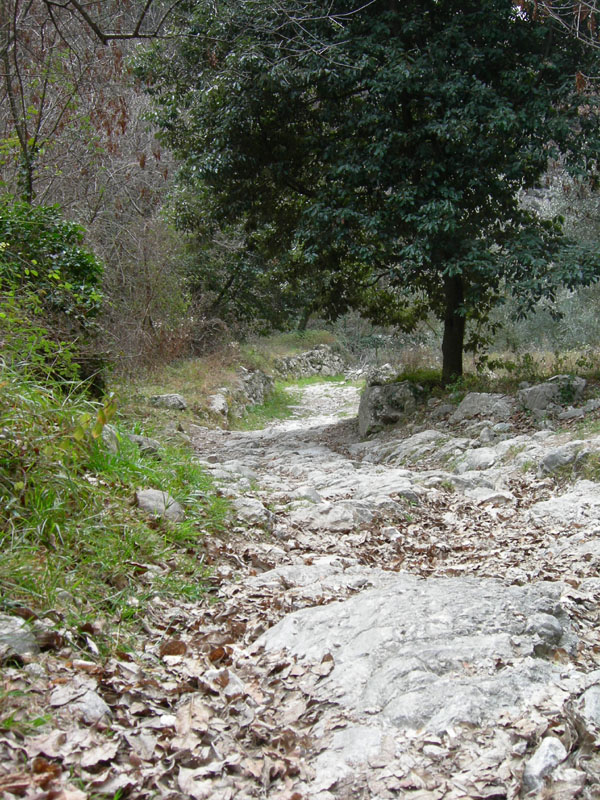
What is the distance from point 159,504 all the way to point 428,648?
2.14m

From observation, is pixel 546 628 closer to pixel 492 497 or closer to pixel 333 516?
pixel 333 516

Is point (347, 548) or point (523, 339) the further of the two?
point (523, 339)

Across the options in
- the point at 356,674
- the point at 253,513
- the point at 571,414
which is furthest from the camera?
the point at 571,414

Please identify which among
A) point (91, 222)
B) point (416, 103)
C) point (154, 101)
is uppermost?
point (154, 101)

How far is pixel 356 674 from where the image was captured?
2557mm

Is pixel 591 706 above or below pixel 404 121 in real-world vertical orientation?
below

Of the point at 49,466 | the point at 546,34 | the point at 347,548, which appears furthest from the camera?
the point at 546,34

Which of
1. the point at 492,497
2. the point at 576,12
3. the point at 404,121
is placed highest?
the point at 404,121

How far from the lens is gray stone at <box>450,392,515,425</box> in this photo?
885 cm

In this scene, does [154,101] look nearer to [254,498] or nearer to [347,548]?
[254,498]

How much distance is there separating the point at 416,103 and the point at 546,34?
2125mm

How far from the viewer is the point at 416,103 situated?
9219 mm

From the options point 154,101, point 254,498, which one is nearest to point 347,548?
point 254,498

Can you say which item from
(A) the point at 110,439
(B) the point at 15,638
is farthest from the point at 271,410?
(B) the point at 15,638
